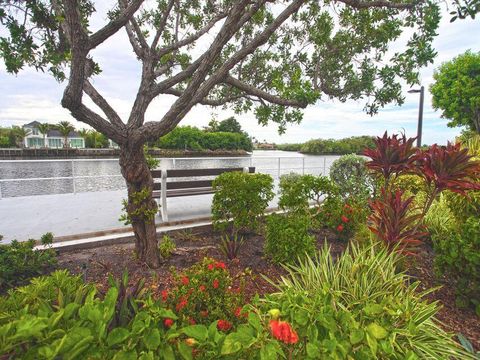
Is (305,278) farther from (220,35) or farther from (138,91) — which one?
(138,91)

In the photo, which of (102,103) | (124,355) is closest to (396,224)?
(124,355)

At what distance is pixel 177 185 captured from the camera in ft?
18.3

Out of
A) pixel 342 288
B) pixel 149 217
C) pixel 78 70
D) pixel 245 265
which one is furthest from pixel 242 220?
pixel 78 70

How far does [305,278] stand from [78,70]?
9.43 ft

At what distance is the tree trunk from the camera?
3.02 meters

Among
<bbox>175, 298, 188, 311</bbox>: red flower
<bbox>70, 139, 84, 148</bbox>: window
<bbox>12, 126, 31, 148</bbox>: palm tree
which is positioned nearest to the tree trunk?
<bbox>175, 298, 188, 311</bbox>: red flower

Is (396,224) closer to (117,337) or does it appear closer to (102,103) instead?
(117,337)

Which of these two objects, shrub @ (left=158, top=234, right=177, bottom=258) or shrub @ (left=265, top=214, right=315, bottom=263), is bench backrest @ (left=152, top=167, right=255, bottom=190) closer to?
shrub @ (left=158, top=234, right=177, bottom=258)

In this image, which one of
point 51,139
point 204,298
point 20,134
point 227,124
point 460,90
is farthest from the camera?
point 51,139

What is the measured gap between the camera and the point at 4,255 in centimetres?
287

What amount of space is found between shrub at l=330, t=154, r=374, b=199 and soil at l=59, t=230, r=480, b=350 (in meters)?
2.32

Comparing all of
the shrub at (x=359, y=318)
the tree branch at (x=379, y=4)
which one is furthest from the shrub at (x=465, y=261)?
the tree branch at (x=379, y=4)

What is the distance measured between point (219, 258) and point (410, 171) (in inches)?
111

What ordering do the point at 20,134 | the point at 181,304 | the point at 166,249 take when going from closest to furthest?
the point at 181,304
the point at 166,249
the point at 20,134
